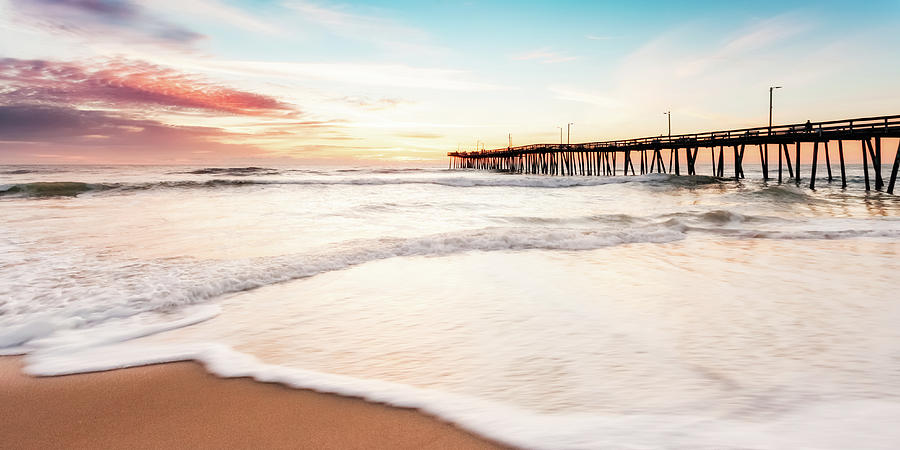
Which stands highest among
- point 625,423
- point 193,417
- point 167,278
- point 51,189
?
point 51,189

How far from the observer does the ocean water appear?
2.76 metres

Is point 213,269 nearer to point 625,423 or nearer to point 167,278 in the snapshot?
point 167,278

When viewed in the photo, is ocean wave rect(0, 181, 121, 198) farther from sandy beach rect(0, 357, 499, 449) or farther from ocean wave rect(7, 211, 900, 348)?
sandy beach rect(0, 357, 499, 449)

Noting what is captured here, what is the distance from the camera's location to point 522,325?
4.38 meters

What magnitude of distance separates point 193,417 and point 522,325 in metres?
2.73

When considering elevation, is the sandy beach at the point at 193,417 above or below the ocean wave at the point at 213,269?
below

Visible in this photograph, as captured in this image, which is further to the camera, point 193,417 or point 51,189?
point 51,189

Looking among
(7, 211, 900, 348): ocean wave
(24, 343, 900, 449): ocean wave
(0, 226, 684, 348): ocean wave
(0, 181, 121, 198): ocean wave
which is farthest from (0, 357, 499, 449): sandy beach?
(0, 181, 121, 198): ocean wave

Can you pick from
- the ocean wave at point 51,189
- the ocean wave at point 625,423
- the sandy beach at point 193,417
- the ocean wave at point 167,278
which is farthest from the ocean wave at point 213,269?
the ocean wave at point 51,189

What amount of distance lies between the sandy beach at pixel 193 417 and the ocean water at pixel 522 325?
19 centimetres

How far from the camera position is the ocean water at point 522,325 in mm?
2762

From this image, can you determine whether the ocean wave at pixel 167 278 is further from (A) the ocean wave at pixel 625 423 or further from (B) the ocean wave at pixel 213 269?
(A) the ocean wave at pixel 625 423

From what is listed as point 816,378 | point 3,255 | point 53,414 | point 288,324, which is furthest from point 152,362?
point 3,255

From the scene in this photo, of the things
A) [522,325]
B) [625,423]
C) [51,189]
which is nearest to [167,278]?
[522,325]
